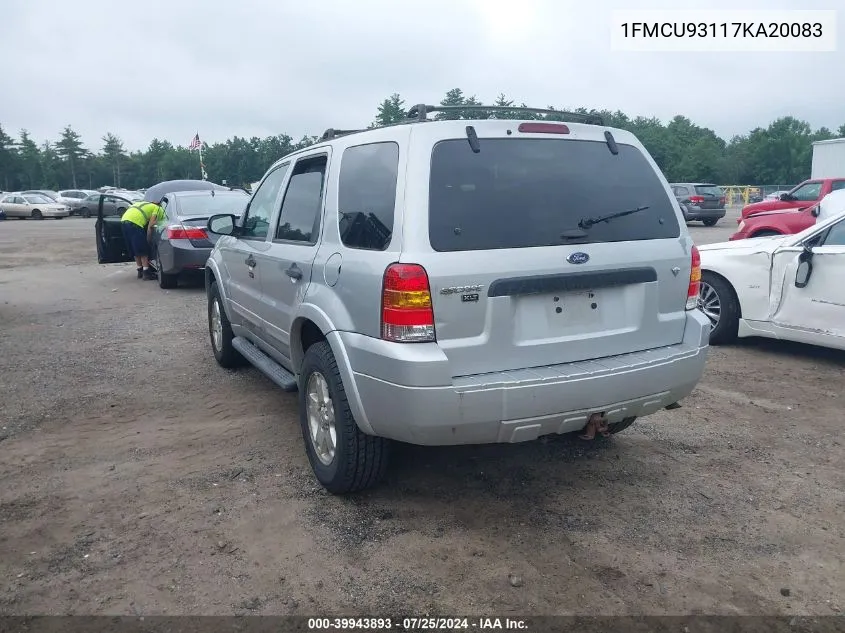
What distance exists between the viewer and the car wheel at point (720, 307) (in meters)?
6.86

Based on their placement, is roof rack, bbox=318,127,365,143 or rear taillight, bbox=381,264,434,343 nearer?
rear taillight, bbox=381,264,434,343

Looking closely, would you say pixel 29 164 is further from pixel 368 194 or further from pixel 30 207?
pixel 368 194

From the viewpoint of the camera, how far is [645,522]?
354 centimetres

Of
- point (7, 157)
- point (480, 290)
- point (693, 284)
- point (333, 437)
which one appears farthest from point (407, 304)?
point (7, 157)

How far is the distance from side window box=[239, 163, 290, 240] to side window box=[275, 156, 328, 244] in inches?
10.4

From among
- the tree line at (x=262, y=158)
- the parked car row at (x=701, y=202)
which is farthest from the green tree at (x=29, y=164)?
the parked car row at (x=701, y=202)

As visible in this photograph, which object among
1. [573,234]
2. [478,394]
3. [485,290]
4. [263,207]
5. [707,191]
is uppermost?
[707,191]

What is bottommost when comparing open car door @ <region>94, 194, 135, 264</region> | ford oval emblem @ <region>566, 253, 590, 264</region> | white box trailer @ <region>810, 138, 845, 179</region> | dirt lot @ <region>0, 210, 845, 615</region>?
dirt lot @ <region>0, 210, 845, 615</region>

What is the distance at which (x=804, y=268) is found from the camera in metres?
6.21

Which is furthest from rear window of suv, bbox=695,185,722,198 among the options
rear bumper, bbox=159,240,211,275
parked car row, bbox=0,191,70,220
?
parked car row, bbox=0,191,70,220

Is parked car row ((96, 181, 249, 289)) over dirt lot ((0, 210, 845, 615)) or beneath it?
over

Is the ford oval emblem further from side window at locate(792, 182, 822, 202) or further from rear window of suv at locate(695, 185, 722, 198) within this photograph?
rear window of suv at locate(695, 185, 722, 198)

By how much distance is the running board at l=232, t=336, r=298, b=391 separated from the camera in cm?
439

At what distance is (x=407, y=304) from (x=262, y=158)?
69.0 metres
